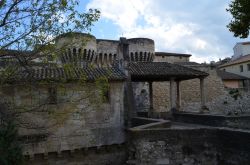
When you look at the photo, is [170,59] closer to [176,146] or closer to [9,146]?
[176,146]

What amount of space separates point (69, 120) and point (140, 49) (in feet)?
59.8

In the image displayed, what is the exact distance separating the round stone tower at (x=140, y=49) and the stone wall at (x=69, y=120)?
15.6 m

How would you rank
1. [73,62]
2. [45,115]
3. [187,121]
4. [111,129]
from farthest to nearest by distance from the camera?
→ [187,121] → [111,129] → [45,115] → [73,62]

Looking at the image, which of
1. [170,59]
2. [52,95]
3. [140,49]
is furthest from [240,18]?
[170,59]

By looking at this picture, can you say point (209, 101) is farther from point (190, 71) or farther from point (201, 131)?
point (201, 131)

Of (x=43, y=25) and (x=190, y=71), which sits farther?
(x=190, y=71)

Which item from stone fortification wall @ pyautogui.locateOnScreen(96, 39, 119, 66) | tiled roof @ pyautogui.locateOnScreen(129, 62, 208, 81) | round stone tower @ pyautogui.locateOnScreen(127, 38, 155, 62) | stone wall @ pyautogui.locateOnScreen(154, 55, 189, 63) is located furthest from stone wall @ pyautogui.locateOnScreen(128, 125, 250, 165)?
stone wall @ pyautogui.locateOnScreen(154, 55, 189, 63)

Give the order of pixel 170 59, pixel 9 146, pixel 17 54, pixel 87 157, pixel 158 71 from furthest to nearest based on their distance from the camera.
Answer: pixel 170 59
pixel 158 71
pixel 87 157
pixel 9 146
pixel 17 54

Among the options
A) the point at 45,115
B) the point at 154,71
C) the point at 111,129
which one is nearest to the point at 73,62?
the point at 45,115

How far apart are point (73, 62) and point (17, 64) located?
170 centimetres

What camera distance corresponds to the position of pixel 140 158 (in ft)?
42.7

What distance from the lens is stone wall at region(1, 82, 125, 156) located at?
50.8 feet

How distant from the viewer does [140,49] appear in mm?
33312

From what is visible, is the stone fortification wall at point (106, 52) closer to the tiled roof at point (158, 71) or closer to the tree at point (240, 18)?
the tiled roof at point (158, 71)
